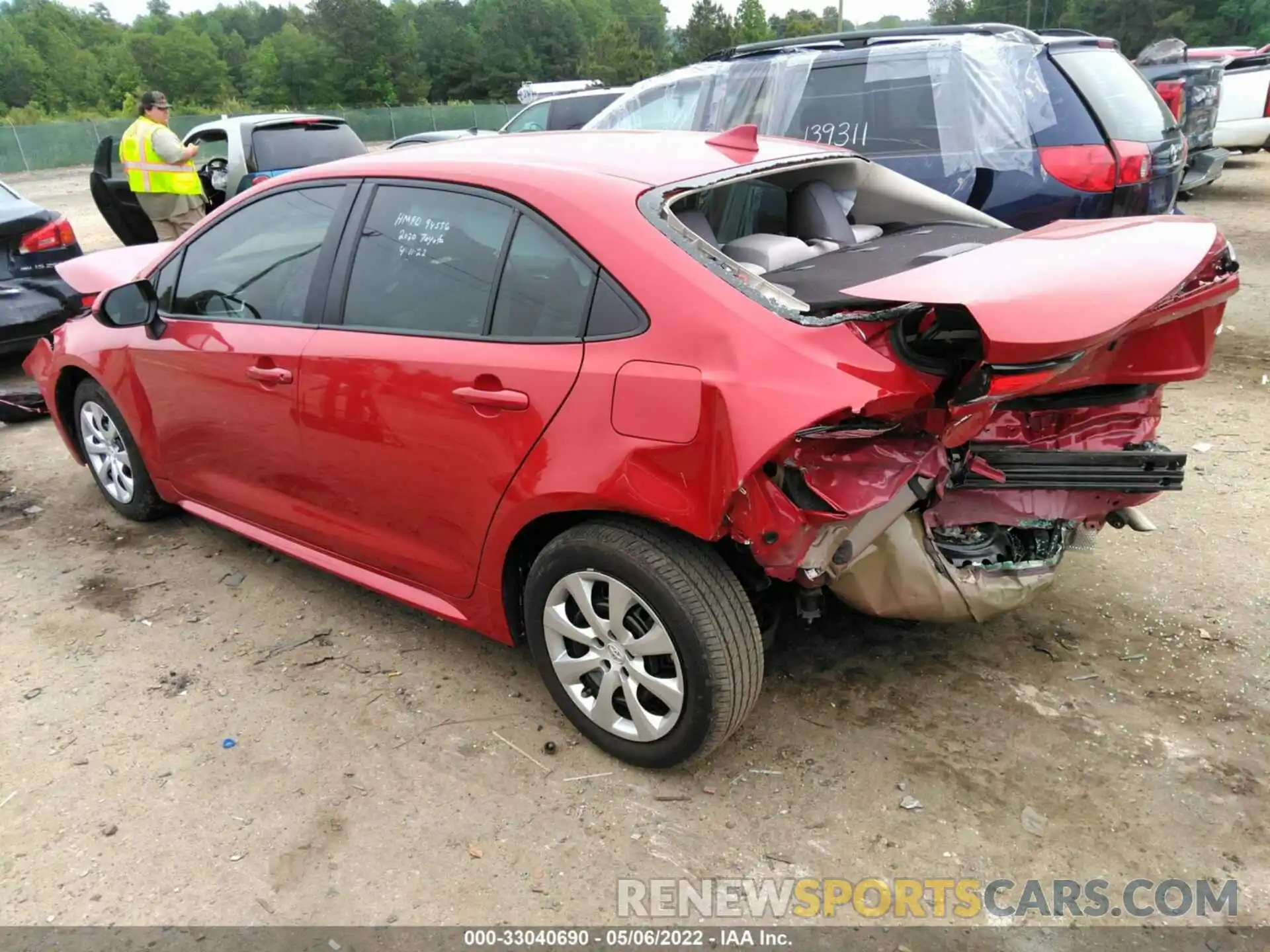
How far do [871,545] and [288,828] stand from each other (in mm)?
1764

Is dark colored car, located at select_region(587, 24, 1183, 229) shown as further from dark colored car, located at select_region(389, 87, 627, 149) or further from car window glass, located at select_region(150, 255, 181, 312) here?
dark colored car, located at select_region(389, 87, 627, 149)

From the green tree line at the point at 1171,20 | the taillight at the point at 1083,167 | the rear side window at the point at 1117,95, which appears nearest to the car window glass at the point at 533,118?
the rear side window at the point at 1117,95

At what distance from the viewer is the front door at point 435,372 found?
249 centimetres

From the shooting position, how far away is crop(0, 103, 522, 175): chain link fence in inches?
1340

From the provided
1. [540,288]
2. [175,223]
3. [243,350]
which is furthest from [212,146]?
[540,288]

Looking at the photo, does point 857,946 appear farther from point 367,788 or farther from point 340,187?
point 340,187

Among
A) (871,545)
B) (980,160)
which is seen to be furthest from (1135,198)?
(871,545)

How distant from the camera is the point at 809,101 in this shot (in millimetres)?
5953

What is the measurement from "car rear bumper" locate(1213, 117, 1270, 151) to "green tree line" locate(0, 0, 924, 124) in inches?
2265

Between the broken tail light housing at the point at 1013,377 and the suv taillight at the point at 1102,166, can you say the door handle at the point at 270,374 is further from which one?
the suv taillight at the point at 1102,166

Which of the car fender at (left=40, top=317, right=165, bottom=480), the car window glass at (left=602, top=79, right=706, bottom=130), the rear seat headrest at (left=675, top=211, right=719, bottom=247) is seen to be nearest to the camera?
the rear seat headrest at (left=675, top=211, right=719, bottom=247)

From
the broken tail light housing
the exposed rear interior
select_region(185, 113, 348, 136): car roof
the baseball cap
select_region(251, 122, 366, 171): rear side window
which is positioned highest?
the baseball cap

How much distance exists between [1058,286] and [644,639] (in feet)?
Answer: 4.38

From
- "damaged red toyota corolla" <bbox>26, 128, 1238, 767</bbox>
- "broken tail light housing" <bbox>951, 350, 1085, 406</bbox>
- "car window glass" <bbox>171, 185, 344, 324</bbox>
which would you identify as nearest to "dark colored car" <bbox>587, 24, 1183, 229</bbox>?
"damaged red toyota corolla" <bbox>26, 128, 1238, 767</bbox>
